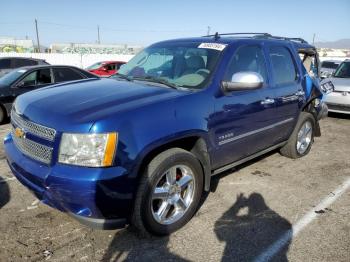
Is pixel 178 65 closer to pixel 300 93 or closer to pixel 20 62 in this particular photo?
pixel 300 93

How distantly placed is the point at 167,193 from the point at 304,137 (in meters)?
3.49

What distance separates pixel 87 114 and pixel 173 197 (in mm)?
1204

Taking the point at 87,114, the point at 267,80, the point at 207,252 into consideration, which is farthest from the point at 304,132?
the point at 87,114

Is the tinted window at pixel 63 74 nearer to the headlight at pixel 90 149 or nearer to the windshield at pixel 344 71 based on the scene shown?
the headlight at pixel 90 149

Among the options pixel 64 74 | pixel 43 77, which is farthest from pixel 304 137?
pixel 43 77

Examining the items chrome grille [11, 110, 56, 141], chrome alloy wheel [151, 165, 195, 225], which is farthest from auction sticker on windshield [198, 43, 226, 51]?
chrome grille [11, 110, 56, 141]

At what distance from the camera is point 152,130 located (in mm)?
2932

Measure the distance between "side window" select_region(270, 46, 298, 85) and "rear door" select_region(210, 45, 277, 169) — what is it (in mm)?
269

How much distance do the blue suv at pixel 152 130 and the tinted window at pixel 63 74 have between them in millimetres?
4650

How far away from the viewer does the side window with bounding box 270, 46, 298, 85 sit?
15.3ft

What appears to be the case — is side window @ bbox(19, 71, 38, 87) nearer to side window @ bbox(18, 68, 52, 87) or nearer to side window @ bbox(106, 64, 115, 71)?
side window @ bbox(18, 68, 52, 87)

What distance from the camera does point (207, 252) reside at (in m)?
3.07

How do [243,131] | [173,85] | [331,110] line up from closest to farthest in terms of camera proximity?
[173,85] → [243,131] → [331,110]

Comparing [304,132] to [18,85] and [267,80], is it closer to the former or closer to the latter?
[267,80]
